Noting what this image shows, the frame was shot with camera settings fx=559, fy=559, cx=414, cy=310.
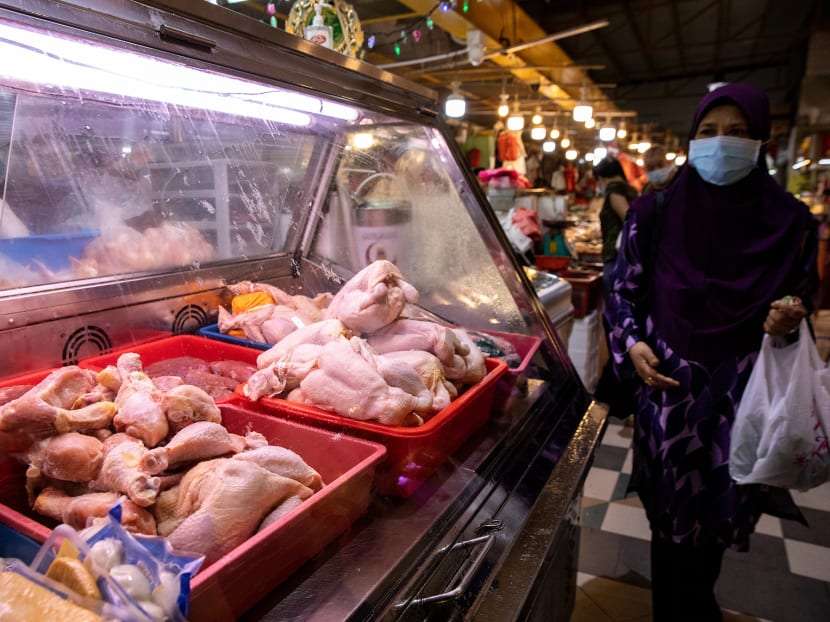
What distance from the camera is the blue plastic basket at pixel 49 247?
1.35 meters

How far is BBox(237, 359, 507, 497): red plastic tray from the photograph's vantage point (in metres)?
1.20

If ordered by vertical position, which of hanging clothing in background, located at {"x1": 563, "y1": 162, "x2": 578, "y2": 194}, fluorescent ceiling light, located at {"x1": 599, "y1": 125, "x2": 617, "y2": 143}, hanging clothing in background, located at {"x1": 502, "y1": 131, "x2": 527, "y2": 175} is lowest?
hanging clothing in background, located at {"x1": 563, "y1": 162, "x2": 578, "y2": 194}

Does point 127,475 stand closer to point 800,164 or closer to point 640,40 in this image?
point 640,40

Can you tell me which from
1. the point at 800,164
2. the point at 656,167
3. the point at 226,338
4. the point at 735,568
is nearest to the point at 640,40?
the point at 800,164

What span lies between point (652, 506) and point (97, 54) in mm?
2339

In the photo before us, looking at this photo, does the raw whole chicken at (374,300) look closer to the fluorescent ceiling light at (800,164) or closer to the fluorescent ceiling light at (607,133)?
the fluorescent ceiling light at (607,133)

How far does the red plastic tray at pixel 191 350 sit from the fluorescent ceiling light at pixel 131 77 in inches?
26.7

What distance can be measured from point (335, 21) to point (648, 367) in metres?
1.91

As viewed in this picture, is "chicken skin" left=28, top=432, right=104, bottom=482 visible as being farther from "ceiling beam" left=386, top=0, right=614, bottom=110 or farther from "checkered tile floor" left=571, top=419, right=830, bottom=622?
"ceiling beam" left=386, top=0, right=614, bottom=110

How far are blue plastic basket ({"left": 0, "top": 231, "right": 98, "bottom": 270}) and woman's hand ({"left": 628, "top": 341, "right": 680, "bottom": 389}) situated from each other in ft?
6.15

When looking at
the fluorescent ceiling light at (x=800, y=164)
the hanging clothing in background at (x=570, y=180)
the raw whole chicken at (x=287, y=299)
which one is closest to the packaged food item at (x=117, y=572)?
the raw whole chicken at (x=287, y=299)

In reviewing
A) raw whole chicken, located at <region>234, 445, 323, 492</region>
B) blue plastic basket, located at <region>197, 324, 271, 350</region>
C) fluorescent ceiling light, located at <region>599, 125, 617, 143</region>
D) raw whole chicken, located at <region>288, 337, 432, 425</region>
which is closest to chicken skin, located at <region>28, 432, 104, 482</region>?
raw whole chicken, located at <region>234, 445, 323, 492</region>

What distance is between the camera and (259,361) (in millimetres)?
1490

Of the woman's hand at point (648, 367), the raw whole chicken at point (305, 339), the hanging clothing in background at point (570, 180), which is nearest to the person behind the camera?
the raw whole chicken at point (305, 339)
